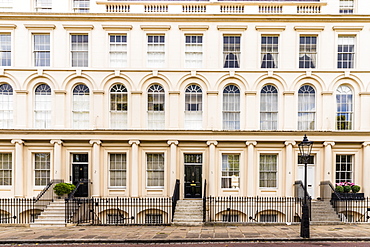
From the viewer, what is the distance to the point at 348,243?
1180 centimetres

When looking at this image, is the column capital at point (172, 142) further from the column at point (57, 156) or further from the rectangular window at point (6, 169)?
the rectangular window at point (6, 169)

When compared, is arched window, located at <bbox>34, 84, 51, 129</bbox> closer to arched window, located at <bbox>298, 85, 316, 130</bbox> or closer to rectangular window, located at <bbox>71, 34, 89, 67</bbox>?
rectangular window, located at <bbox>71, 34, 89, 67</bbox>

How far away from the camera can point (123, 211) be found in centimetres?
1745

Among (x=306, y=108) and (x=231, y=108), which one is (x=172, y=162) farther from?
(x=306, y=108)

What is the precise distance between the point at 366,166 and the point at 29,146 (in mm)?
21843

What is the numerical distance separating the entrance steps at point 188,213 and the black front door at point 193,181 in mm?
832

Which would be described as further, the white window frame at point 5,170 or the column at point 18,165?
the white window frame at point 5,170

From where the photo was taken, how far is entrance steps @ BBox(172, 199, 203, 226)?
1529 centimetres

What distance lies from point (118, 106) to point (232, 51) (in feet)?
27.7

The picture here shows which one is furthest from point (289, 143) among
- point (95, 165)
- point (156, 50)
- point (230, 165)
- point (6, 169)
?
point (6, 169)

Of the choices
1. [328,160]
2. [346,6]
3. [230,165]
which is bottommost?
[230,165]

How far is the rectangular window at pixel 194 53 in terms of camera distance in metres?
18.7

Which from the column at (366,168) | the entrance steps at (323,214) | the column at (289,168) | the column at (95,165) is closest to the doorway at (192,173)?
the column at (289,168)

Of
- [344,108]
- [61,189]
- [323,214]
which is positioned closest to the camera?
[323,214]
